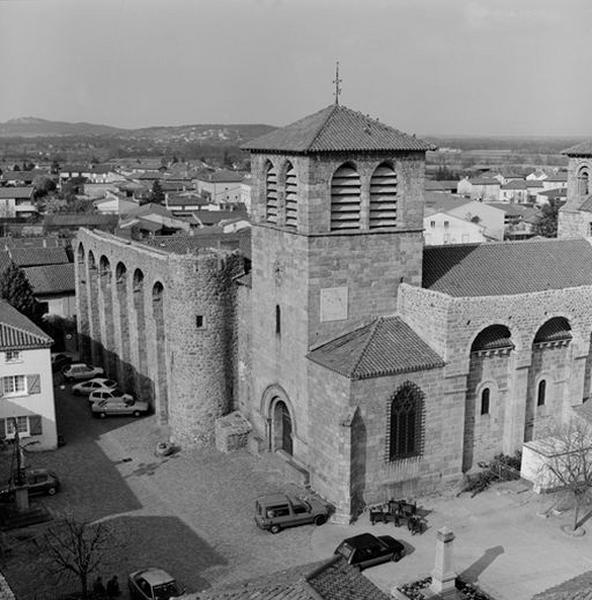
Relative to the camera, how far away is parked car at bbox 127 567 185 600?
90.3 feet

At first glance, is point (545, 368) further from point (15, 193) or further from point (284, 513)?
point (15, 193)

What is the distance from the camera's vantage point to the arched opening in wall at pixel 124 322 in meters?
50.9

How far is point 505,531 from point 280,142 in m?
19.4

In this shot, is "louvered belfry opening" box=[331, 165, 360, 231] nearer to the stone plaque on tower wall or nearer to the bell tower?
the bell tower

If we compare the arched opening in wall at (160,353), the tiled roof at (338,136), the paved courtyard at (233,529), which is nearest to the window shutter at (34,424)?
the paved courtyard at (233,529)

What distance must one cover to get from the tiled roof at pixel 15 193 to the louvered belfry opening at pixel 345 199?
124 meters

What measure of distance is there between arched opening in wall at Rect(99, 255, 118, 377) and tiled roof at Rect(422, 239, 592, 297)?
23.0 meters

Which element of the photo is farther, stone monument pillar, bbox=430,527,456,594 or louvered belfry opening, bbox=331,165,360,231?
louvered belfry opening, bbox=331,165,360,231

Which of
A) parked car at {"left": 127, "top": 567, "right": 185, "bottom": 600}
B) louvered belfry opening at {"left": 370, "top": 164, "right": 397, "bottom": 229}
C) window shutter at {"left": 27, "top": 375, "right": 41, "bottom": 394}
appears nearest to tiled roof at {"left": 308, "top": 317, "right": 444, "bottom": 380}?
louvered belfry opening at {"left": 370, "top": 164, "right": 397, "bottom": 229}

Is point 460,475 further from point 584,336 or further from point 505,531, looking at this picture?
point 584,336

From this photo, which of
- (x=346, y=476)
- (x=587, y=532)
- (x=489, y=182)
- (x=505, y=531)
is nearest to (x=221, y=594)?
(x=346, y=476)

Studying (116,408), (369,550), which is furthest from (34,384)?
(369,550)

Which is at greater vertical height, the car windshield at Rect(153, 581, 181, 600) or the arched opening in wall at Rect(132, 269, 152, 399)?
the arched opening in wall at Rect(132, 269, 152, 399)

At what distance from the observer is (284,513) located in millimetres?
33375
